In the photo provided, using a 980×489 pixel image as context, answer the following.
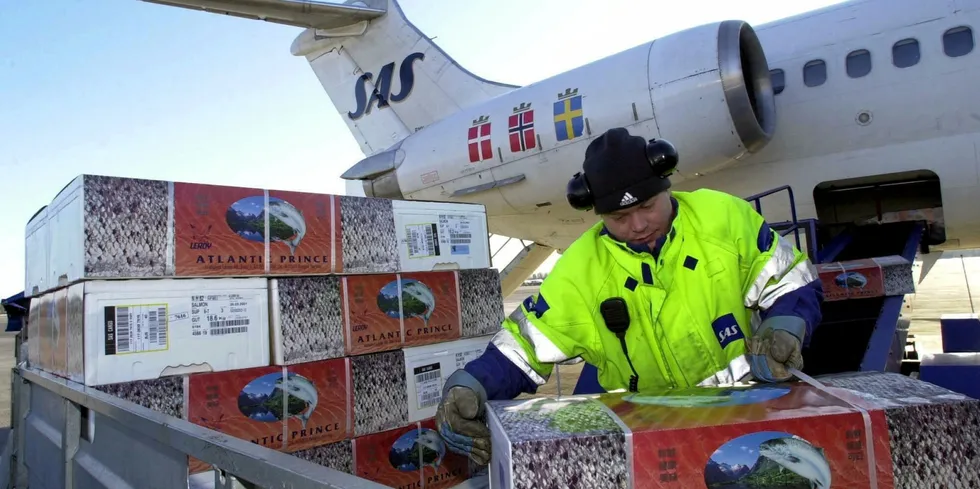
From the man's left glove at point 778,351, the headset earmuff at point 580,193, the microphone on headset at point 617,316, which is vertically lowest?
the man's left glove at point 778,351

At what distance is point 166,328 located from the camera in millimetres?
2697

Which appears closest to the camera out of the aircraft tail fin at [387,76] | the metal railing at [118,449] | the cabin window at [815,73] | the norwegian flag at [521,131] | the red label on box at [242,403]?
the metal railing at [118,449]

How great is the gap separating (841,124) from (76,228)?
594 centimetres

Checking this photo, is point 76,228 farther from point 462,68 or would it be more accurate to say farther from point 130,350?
point 462,68

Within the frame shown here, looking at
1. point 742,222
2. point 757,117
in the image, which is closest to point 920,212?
point 757,117

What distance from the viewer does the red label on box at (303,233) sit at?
3.00 m

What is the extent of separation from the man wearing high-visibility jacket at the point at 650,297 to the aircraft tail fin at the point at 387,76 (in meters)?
7.48

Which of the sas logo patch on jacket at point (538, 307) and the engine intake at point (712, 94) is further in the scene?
the engine intake at point (712, 94)

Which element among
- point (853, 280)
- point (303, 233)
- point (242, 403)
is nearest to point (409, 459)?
point (242, 403)

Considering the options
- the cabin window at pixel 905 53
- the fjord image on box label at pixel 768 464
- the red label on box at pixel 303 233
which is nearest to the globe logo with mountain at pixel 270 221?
the red label on box at pixel 303 233

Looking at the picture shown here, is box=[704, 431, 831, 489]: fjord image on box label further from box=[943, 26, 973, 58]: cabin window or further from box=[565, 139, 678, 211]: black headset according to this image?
box=[943, 26, 973, 58]: cabin window

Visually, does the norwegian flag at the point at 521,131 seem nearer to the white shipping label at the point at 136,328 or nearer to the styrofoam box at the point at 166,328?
the styrofoam box at the point at 166,328

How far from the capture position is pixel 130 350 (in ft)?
8.49

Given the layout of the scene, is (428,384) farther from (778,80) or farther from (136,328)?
(778,80)
